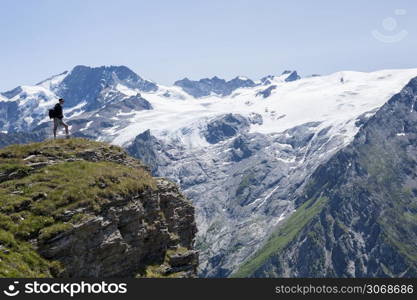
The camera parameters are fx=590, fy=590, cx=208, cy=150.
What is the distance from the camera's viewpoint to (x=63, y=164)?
48562 mm

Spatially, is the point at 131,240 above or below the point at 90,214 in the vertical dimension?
below

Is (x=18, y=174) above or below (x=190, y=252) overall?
above

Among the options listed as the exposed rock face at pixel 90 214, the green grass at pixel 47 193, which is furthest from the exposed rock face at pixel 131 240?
the green grass at pixel 47 193

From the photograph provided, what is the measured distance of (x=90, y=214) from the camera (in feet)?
139

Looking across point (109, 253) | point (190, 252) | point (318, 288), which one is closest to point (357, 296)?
point (318, 288)

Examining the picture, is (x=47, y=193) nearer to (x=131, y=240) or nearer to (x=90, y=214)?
(x=90, y=214)

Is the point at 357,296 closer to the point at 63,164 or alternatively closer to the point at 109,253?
the point at 109,253

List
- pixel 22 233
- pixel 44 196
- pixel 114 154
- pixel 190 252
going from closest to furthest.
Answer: pixel 22 233
pixel 44 196
pixel 190 252
pixel 114 154

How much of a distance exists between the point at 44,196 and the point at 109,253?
6.33 meters

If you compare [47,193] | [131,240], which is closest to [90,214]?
[47,193]

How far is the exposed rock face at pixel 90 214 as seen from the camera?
3975 cm

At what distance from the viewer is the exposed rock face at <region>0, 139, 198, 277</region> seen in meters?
39.8

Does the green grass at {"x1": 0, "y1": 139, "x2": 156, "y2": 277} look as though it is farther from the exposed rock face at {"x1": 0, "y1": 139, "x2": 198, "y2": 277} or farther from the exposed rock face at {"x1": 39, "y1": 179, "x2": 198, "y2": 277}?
the exposed rock face at {"x1": 39, "y1": 179, "x2": 198, "y2": 277}

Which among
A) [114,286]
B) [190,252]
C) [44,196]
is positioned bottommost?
[190,252]
